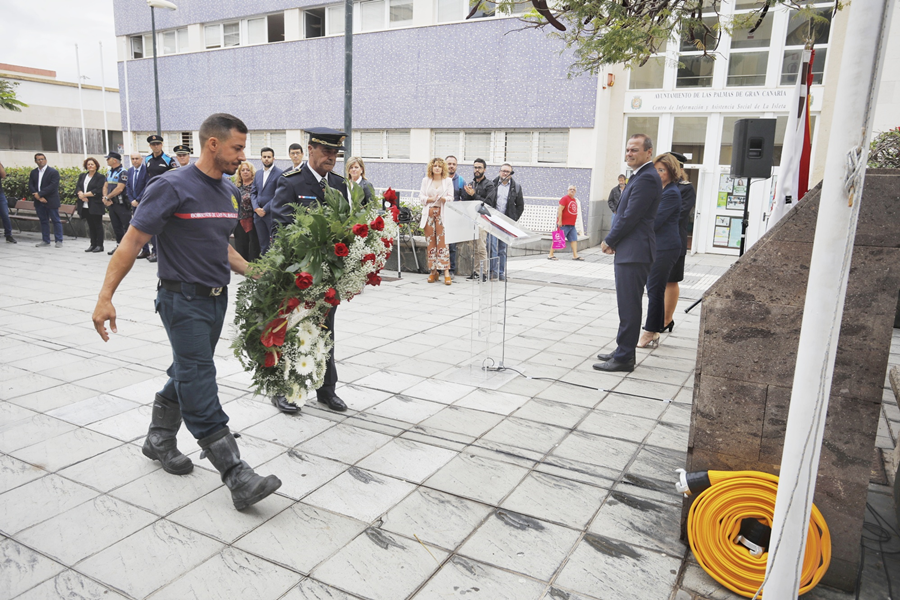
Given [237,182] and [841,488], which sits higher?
[237,182]

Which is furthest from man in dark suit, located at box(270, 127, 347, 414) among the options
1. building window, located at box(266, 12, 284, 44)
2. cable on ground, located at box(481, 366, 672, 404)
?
building window, located at box(266, 12, 284, 44)

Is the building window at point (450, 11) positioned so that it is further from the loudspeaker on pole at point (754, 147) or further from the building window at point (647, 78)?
the loudspeaker on pole at point (754, 147)

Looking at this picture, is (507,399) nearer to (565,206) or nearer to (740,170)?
(740,170)

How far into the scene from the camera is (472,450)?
4148 millimetres

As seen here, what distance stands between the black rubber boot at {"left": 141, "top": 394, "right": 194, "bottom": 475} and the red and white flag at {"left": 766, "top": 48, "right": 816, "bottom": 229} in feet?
13.2

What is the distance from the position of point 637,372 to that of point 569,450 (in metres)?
2.09

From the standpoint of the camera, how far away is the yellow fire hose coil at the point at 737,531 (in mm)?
2652

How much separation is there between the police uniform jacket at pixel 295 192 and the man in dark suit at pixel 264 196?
361cm

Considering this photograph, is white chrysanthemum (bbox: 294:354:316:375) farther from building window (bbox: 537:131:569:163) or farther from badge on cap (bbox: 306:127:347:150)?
building window (bbox: 537:131:569:163)

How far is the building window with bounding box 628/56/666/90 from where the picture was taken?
52.7 ft

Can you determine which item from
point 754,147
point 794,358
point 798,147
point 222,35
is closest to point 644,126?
point 754,147

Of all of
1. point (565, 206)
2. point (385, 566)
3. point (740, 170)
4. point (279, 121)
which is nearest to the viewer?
point (385, 566)

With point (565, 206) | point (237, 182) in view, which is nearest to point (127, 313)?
point (237, 182)

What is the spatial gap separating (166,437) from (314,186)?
210cm
